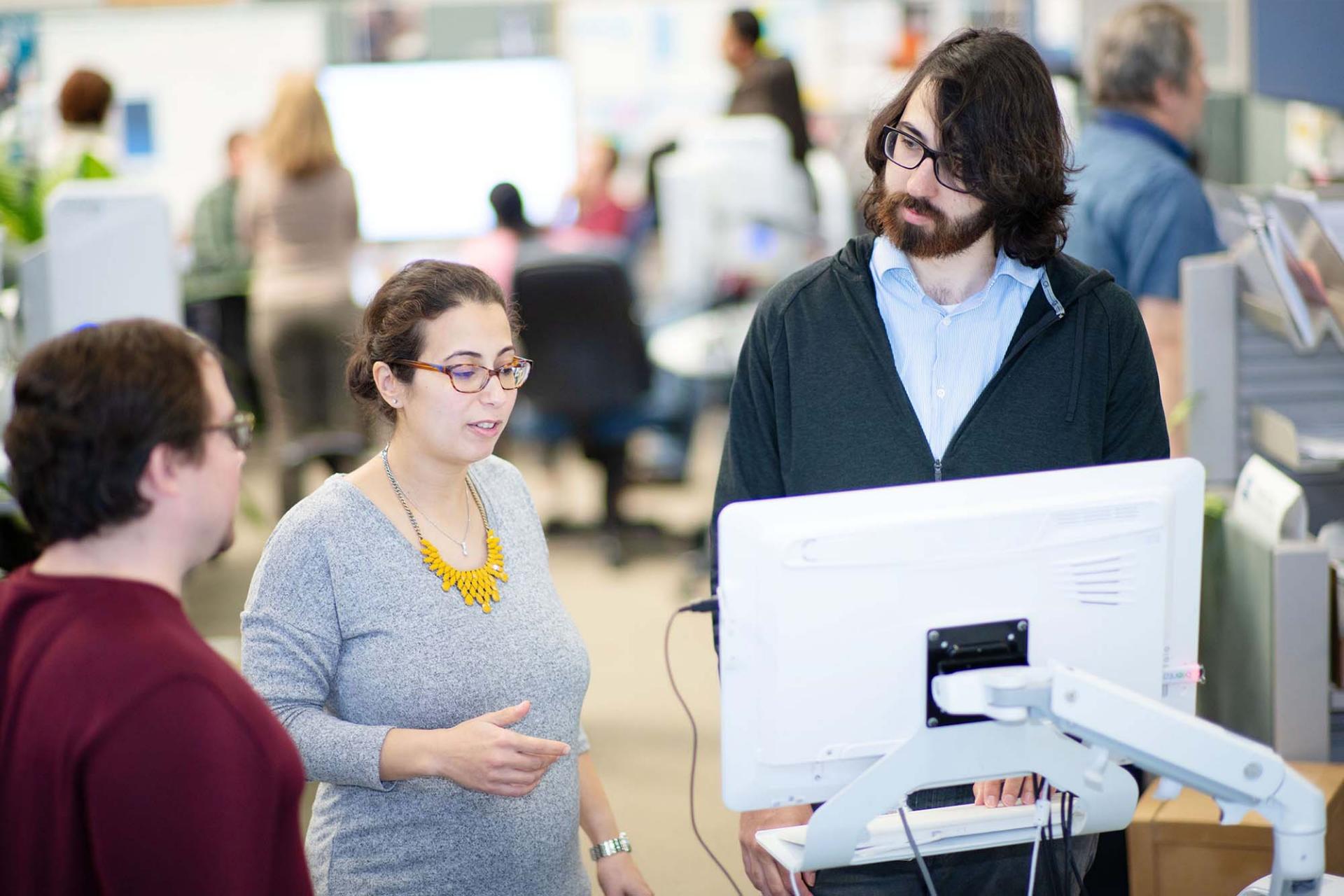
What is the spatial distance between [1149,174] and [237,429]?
224 centimetres

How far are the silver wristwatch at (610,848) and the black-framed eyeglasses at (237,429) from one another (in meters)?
0.70

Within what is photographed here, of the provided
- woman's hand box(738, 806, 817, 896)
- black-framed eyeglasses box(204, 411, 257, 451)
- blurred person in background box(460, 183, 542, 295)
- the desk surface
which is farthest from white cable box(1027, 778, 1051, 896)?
blurred person in background box(460, 183, 542, 295)

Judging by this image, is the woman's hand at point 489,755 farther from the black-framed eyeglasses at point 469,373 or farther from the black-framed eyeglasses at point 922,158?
the black-framed eyeglasses at point 922,158

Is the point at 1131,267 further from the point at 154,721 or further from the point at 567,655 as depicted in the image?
the point at 154,721

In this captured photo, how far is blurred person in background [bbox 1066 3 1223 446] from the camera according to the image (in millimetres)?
2867

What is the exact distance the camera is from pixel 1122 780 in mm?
1332

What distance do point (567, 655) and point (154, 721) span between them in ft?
2.13

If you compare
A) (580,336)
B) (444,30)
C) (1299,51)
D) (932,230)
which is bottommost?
(580,336)

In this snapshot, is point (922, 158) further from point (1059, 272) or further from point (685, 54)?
point (685, 54)

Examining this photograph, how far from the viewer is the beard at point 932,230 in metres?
1.59

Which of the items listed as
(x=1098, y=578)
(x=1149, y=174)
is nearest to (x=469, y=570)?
(x=1098, y=578)

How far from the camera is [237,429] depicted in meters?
1.15

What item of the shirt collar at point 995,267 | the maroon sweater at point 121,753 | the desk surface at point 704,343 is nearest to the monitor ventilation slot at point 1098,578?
the shirt collar at point 995,267

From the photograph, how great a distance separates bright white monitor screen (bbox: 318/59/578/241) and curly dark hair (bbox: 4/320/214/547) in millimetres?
4739
